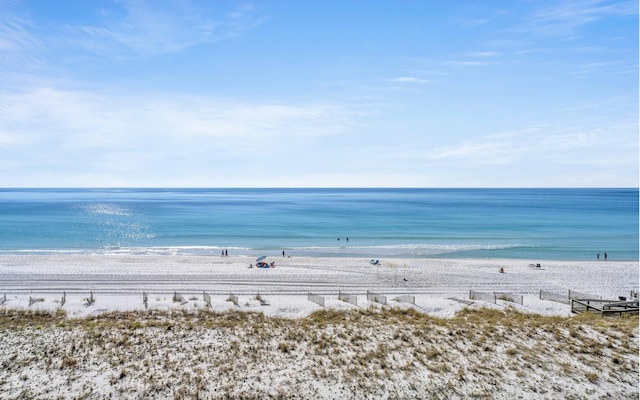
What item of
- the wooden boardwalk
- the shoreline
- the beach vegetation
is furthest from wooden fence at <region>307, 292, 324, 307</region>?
the wooden boardwalk

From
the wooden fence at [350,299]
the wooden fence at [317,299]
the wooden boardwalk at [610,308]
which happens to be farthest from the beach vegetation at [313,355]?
the wooden fence at [350,299]

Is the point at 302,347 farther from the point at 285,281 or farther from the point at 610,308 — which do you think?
the point at 610,308

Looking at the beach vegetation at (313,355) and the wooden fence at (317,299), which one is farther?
the wooden fence at (317,299)

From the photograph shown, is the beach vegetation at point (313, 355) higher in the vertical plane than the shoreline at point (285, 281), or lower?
higher

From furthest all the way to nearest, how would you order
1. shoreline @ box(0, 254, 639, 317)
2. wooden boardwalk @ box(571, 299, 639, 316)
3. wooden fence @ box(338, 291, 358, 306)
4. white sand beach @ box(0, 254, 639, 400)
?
1. wooden fence @ box(338, 291, 358, 306)
2. shoreline @ box(0, 254, 639, 317)
3. wooden boardwalk @ box(571, 299, 639, 316)
4. white sand beach @ box(0, 254, 639, 400)

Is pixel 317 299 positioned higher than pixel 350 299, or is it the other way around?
pixel 317 299

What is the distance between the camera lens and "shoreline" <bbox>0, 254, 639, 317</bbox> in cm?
2375

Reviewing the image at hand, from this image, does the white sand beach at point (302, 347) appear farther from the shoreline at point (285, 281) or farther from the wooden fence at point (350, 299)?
the shoreline at point (285, 281)

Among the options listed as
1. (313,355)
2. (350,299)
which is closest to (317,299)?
(350,299)

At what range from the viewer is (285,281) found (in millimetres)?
32469

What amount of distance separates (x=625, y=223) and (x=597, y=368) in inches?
3420

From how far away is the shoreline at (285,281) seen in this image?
935 inches

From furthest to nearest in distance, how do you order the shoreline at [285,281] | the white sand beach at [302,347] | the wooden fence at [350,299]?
1. the wooden fence at [350,299]
2. the shoreline at [285,281]
3. the white sand beach at [302,347]

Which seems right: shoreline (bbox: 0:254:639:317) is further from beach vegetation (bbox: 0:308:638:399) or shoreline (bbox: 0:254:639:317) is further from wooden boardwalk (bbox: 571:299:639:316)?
beach vegetation (bbox: 0:308:638:399)
